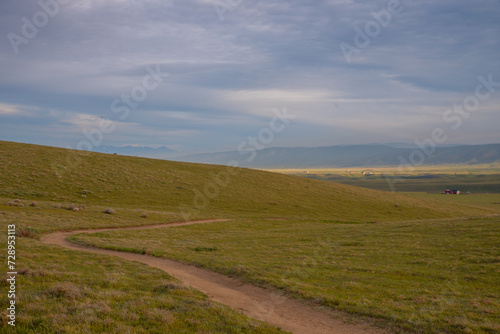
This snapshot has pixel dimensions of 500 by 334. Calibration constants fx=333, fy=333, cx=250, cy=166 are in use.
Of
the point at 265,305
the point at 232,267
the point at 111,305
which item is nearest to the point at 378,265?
the point at 232,267

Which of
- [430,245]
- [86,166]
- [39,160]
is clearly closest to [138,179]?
[86,166]

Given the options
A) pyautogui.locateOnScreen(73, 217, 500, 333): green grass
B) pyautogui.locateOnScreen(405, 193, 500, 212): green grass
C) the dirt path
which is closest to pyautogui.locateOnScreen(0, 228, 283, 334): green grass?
the dirt path

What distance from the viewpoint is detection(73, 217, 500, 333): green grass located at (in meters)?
12.2

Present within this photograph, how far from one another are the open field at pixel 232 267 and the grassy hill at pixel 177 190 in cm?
69

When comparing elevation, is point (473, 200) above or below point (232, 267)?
below

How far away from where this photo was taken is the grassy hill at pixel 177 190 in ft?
185

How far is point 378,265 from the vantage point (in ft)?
65.8

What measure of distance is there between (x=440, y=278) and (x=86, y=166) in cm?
7200

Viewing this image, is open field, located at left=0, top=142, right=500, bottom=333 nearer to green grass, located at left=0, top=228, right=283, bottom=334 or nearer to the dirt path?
green grass, located at left=0, top=228, right=283, bottom=334

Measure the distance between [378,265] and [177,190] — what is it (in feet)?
171

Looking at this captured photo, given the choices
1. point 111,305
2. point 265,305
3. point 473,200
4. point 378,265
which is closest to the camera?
point 111,305

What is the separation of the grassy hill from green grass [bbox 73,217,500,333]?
72.8 ft

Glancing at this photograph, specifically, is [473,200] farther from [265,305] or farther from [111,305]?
[111,305]

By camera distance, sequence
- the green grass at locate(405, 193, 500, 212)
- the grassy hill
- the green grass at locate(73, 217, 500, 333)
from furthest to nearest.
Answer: the green grass at locate(405, 193, 500, 212)
the grassy hill
the green grass at locate(73, 217, 500, 333)
